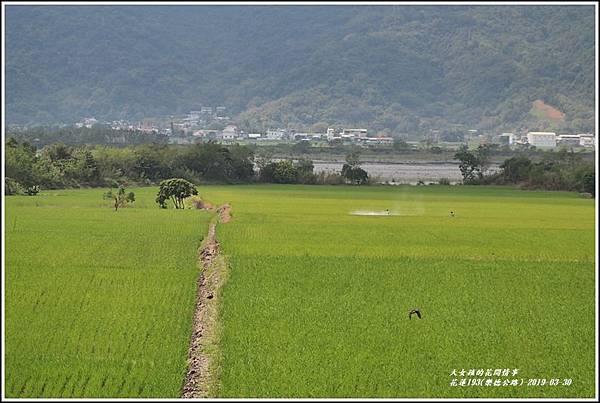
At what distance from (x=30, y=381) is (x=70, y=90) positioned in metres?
180

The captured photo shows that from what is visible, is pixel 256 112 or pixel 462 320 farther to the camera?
pixel 256 112

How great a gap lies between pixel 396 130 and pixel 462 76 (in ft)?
138

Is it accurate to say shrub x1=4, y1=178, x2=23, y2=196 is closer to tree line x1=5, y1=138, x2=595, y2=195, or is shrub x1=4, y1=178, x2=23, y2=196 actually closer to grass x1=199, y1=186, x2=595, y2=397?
tree line x1=5, y1=138, x2=595, y2=195

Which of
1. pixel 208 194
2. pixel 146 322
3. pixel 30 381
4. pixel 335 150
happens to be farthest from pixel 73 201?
pixel 335 150

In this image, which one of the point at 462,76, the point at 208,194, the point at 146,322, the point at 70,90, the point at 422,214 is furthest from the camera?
the point at 462,76

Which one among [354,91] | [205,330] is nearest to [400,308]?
[205,330]

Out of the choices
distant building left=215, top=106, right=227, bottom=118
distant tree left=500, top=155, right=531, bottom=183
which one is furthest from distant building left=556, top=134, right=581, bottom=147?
distant building left=215, top=106, right=227, bottom=118

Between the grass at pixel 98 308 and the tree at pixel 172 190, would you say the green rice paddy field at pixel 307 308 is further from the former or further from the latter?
the tree at pixel 172 190

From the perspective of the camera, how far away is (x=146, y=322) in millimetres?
11523

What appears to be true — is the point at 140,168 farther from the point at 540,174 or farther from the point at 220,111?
the point at 220,111

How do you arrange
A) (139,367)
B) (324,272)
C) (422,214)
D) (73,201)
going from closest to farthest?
1. (139,367)
2. (324,272)
3. (422,214)
4. (73,201)

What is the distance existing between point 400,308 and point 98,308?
4.57m

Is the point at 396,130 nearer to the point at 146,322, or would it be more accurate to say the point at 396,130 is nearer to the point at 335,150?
the point at 335,150

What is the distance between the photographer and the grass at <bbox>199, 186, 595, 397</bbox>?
9219mm
